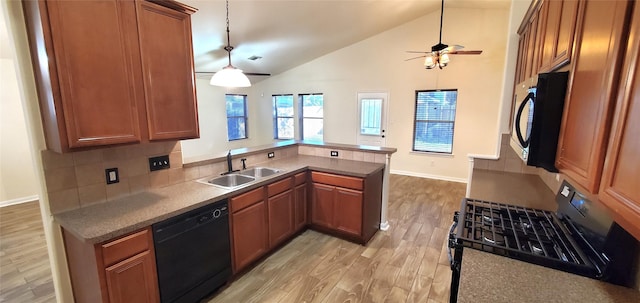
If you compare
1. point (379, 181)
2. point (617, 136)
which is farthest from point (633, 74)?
point (379, 181)

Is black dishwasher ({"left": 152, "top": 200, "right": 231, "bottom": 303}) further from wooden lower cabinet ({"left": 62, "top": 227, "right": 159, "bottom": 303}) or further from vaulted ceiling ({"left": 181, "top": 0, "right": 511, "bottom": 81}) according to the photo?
vaulted ceiling ({"left": 181, "top": 0, "right": 511, "bottom": 81})

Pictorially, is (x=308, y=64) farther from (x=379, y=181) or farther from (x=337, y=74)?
(x=379, y=181)

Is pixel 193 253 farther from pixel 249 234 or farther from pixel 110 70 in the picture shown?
pixel 110 70

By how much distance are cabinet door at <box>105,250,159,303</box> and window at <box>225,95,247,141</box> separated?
22.0 feet

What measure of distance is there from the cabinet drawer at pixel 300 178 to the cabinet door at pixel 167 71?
48.0 inches

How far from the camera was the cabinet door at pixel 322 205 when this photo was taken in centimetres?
314

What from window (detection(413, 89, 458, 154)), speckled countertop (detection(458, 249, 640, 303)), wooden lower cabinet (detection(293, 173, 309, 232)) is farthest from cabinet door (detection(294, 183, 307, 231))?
window (detection(413, 89, 458, 154))

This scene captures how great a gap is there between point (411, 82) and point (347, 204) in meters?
3.93

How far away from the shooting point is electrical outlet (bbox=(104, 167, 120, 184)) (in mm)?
1973

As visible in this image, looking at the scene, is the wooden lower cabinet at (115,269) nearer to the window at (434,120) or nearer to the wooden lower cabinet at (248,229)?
the wooden lower cabinet at (248,229)

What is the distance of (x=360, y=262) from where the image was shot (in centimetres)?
276

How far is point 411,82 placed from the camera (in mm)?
5836

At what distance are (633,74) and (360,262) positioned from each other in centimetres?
249

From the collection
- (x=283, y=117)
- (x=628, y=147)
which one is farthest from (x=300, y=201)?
(x=283, y=117)
